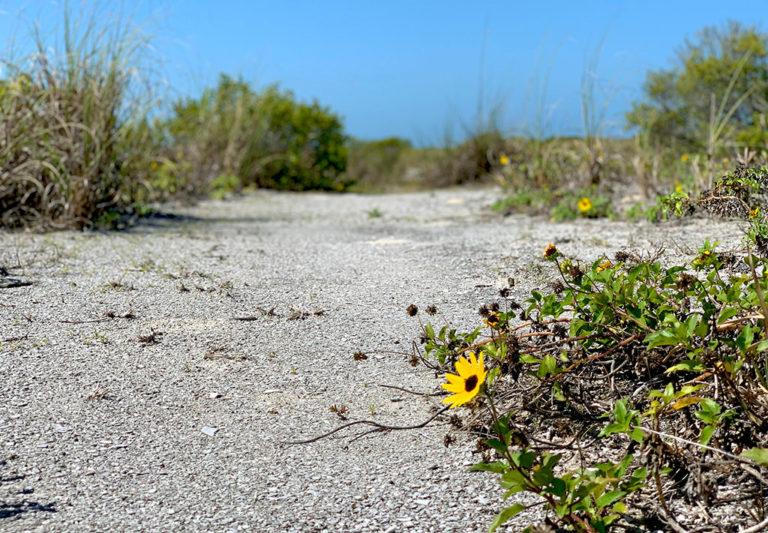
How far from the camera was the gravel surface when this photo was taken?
177 centimetres

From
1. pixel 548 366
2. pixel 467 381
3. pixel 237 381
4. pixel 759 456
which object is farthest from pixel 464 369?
pixel 237 381

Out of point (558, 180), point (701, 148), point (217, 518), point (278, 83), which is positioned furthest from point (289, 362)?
point (278, 83)

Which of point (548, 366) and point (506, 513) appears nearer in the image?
point (506, 513)

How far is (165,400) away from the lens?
2309 mm

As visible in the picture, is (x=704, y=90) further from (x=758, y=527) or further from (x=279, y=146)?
(x=758, y=527)

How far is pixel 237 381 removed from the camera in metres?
2.44

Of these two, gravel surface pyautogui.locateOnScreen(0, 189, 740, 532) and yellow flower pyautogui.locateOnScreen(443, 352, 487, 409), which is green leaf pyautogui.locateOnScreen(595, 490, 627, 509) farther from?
yellow flower pyautogui.locateOnScreen(443, 352, 487, 409)

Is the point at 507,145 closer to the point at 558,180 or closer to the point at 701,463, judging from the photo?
the point at 558,180

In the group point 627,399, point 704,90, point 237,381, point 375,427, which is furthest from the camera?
point 704,90

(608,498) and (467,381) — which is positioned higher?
(467,381)

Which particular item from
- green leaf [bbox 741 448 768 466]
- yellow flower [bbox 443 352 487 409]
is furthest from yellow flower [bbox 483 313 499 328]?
green leaf [bbox 741 448 768 466]

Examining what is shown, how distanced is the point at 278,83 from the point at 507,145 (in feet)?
11.1

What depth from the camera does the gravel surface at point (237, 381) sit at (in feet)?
5.81

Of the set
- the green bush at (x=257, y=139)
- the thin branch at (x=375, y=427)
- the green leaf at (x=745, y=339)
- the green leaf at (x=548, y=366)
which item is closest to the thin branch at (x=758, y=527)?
the green leaf at (x=745, y=339)
